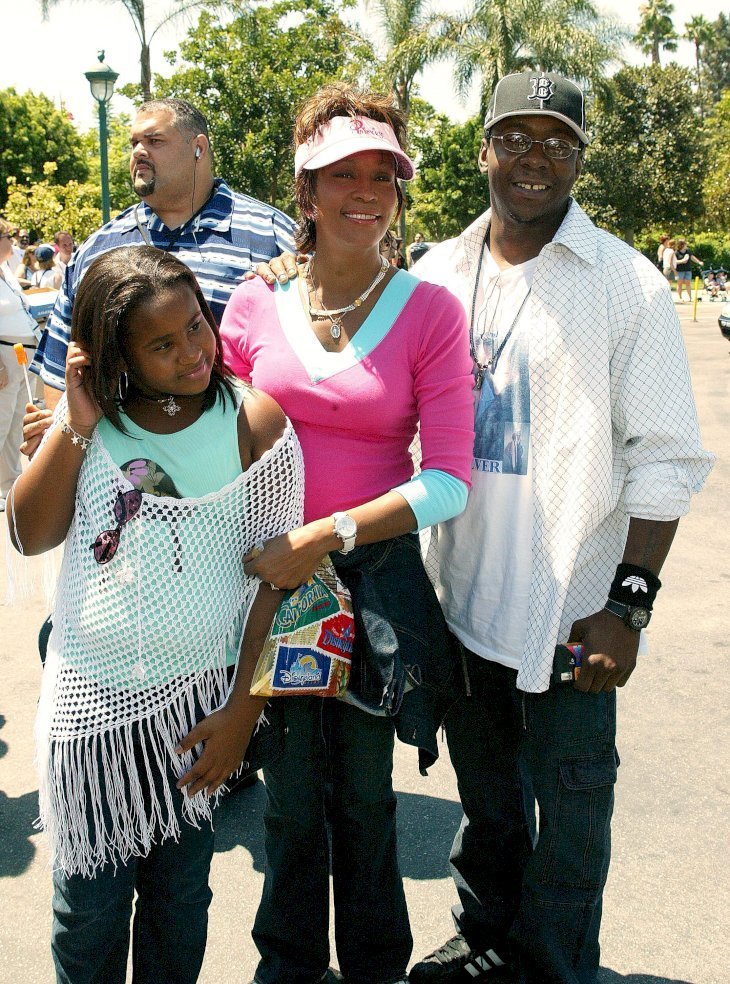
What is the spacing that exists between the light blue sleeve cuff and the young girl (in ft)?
0.90

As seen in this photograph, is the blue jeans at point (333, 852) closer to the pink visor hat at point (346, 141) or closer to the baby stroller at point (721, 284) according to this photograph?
the pink visor hat at point (346, 141)

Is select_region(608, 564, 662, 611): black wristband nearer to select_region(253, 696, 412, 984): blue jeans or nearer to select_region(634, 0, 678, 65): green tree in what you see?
select_region(253, 696, 412, 984): blue jeans

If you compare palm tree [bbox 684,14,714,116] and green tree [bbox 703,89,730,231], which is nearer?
green tree [bbox 703,89,730,231]

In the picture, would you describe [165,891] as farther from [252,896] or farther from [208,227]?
[208,227]

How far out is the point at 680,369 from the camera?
2.23 meters

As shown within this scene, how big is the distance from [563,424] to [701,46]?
84910mm

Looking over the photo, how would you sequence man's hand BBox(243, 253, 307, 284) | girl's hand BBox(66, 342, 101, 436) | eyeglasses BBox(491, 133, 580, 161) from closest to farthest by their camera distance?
girl's hand BBox(66, 342, 101, 436) < eyeglasses BBox(491, 133, 580, 161) < man's hand BBox(243, 253, 307, 284)

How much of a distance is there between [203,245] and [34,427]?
1350 mm

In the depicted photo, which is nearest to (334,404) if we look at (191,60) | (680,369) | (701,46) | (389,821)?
(680,369)

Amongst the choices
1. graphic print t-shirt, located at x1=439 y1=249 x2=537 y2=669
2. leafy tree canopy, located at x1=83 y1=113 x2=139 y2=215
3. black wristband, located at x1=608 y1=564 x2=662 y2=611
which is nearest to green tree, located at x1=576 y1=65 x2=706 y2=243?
leafy tree canopy, located at x1=83 y1=113 x2=139 y2=215

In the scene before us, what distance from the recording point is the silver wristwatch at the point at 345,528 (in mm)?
2139

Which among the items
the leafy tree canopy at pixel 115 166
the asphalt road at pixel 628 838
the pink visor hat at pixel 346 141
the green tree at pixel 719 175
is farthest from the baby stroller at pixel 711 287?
the pink visor hat at pixel 346 141

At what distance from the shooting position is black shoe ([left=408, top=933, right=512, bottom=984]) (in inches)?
103

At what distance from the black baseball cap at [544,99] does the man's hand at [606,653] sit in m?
1.16
